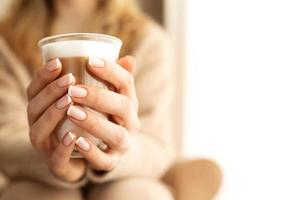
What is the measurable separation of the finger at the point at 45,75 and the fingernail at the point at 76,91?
1.3 inches

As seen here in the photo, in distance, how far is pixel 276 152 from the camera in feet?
4.37

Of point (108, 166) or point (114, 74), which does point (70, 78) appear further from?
point (108, 166)

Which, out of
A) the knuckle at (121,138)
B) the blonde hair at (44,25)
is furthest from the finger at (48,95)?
the blonde hair at (44,25)

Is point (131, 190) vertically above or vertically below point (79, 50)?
below

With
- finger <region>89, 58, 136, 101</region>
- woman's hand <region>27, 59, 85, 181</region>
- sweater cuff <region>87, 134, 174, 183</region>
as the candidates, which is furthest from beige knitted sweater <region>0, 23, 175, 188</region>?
finger <region>89, 58, 136, 101</region>

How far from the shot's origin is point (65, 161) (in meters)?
0.71

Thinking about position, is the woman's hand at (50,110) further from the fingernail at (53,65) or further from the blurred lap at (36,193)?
the blurred lap at (36,193)

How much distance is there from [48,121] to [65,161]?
0.30ft

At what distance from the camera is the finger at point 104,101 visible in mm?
603

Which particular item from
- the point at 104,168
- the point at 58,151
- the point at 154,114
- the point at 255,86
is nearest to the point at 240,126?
the point at 255,86

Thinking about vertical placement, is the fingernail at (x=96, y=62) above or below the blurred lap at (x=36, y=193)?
above

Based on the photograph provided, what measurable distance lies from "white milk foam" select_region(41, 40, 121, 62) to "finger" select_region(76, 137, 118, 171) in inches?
4.9

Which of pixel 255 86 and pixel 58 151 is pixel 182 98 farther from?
pixel 58 151

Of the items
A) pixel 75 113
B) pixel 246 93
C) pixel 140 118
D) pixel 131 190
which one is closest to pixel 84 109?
pixel 75 113
